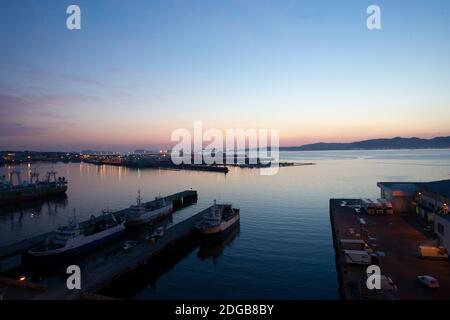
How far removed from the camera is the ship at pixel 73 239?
2433 cm

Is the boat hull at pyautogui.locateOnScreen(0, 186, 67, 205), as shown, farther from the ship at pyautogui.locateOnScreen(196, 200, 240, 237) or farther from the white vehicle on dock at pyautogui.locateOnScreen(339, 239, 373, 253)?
the white vehicle on dock at pyautogui.locateOnScreen(339, 239, 373, 253)

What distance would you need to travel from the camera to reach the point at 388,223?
29969mm

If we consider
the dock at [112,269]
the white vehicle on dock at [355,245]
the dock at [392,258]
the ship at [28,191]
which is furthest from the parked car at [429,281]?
the ship at [28,191]

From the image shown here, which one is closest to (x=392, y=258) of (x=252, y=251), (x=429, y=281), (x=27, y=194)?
(x=429, y=281)

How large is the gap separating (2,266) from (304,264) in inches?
856

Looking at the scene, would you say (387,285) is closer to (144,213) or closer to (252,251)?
(252,251)

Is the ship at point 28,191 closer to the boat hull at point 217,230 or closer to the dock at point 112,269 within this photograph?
the dock at point 112,269

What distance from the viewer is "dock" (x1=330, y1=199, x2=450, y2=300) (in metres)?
15.3

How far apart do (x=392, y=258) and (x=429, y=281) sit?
455cm

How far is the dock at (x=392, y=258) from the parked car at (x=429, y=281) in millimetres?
196

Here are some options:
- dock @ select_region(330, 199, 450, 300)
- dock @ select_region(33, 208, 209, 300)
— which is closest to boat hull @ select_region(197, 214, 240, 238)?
dock @ select_region(33, 208, 209, 300)

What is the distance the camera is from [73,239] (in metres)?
26.0

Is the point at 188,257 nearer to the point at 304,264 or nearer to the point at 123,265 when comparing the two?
the point at 123,265

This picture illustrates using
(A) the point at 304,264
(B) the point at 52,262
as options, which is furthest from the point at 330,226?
(B) the point at 52,262
